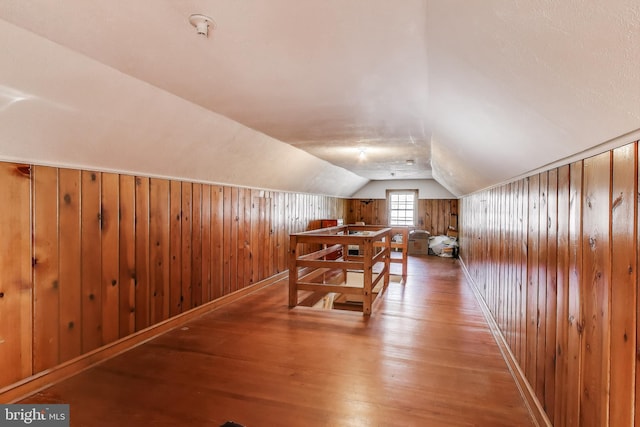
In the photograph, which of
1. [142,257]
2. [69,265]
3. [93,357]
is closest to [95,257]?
[69,265]

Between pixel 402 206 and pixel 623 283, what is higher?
pixel 402 206

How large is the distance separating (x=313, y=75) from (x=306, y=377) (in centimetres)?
202

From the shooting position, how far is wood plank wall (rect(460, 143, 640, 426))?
3.46 ft

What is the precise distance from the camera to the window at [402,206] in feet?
30.7

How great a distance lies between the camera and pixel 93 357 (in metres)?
2.51

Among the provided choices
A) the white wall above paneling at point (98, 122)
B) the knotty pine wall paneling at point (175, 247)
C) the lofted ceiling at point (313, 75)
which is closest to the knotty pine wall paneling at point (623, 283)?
the lofted ceiling at point (313, 75)

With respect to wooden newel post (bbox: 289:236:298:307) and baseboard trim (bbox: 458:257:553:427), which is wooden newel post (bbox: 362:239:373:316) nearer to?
wooden newel post (bbox: 289:236:298:307)

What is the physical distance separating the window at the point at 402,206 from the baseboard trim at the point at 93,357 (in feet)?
21.4

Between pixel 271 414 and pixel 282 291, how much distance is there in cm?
288

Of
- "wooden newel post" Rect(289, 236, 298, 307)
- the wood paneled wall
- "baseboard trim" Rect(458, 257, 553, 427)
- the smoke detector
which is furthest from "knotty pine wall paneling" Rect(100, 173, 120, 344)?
the wood paneled wall

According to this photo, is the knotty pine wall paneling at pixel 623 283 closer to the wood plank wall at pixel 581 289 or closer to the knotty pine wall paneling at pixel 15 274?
the wood plank wall at pixel 581 289

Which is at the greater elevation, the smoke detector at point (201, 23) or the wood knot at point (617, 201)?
the smoke detector at point (201, 23)

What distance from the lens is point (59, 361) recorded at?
2.29 metres

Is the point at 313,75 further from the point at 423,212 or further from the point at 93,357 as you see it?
the point at 423,212
